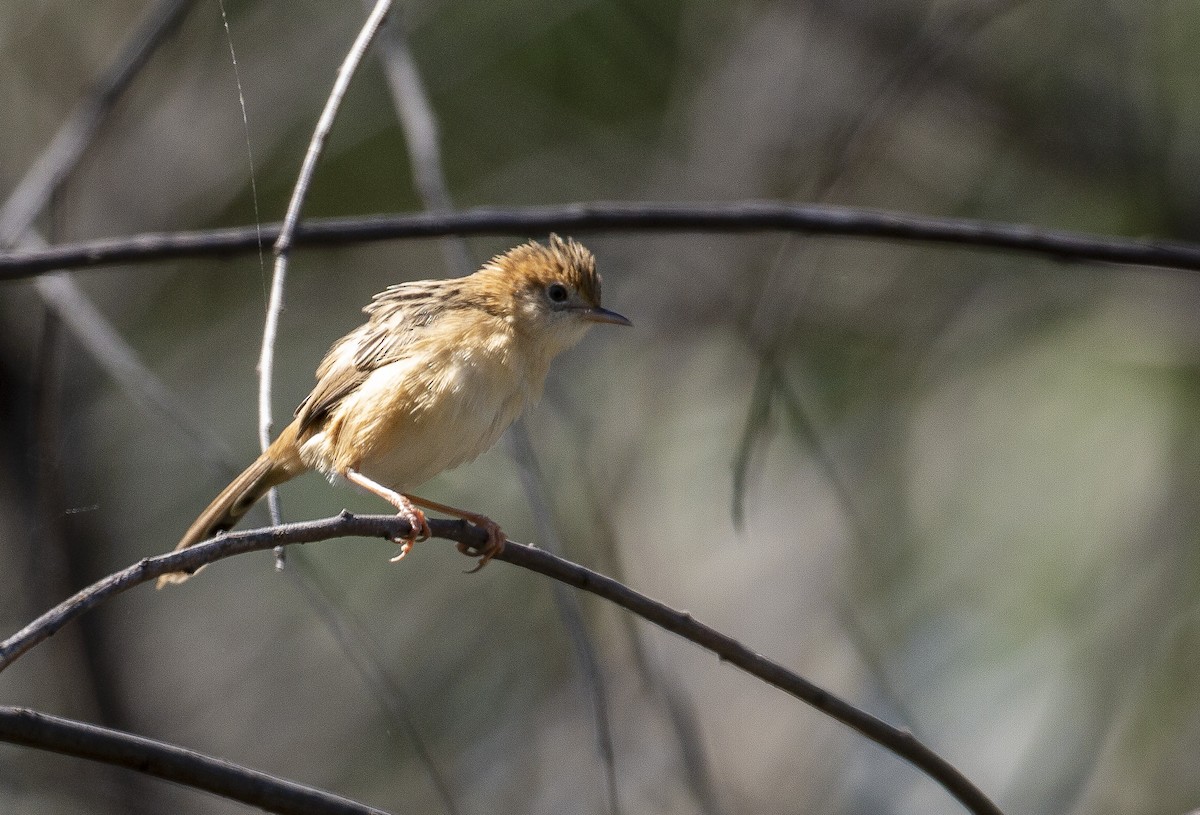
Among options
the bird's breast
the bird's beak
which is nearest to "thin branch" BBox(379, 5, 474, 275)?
the bird's breast

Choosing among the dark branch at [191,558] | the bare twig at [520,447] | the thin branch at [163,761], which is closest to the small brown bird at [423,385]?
the bare twig at [520,447]

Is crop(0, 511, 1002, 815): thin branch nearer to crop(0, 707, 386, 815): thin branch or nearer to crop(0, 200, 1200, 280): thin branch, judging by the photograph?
crop(0, 707, 386, 815): thin branch

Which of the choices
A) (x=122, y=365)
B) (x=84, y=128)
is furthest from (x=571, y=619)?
(x=84, y=128)

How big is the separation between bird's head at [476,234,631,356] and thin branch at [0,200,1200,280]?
0.53 metres

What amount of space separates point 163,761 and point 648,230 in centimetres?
237

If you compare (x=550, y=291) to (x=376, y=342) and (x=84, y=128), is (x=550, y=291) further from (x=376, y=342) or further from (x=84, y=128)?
(x=84, y=128)

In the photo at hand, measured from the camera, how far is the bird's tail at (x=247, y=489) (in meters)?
4.07

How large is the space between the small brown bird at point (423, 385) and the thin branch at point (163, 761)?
1.50 metres

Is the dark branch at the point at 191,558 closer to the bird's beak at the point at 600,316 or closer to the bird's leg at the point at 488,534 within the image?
the bird's leg at the point at 488,534

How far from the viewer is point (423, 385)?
396 cm

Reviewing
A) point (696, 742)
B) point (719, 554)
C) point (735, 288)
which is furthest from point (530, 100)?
point (696, 742)

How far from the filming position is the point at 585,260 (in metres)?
4.76

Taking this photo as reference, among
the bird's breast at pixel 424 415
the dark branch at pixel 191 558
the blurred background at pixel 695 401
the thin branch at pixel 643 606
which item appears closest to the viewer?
the dark branch at pixel 191 558

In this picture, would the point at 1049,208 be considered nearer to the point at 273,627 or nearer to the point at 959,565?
the point at 959,565
